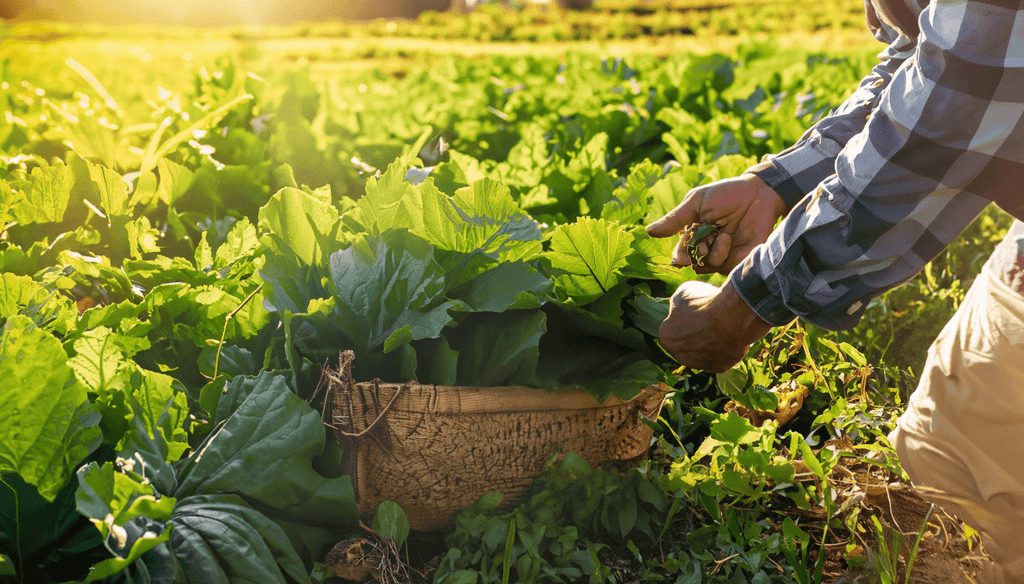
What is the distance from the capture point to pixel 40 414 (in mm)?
1257

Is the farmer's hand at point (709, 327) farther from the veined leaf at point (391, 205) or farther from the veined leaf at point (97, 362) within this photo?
the veined leaf at point (97, 362)

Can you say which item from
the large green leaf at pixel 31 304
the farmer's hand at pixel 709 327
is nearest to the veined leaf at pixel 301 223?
the large green leaf at pixel 31 304

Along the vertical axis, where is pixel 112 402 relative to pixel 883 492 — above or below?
above

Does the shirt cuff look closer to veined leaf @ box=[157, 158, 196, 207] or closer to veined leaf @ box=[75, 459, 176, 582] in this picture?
veined leaf @ box=[75, 459, 176, 582]

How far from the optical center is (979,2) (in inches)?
44.4

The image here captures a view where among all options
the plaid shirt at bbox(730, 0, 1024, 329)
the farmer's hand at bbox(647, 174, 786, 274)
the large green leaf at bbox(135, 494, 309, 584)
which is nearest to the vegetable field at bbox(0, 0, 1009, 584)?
the large green leaf at bbox(135, 494, 309, 584)

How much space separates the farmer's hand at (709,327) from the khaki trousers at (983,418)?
494 mm

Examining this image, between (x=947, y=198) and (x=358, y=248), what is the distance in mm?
1173

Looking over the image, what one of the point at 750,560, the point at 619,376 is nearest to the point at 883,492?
the point at 750,560

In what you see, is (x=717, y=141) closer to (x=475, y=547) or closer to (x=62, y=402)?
(x=475, y=547)

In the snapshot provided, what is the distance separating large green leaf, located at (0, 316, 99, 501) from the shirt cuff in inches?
49.3

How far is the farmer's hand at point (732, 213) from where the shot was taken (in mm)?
1811

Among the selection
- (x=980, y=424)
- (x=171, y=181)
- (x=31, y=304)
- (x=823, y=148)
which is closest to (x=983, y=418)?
(x=980, y=424)

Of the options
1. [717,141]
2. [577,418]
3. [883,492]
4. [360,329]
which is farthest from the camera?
[717,141]
